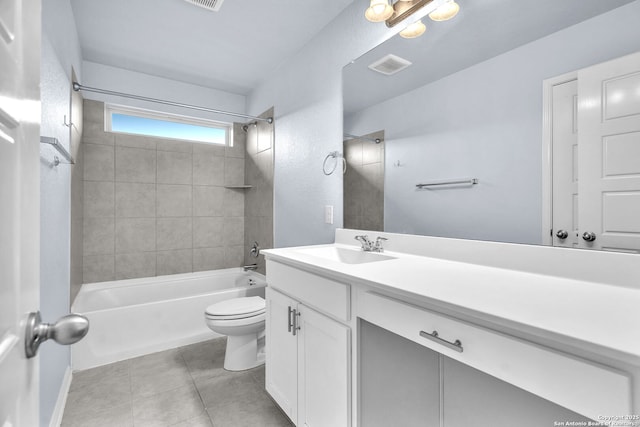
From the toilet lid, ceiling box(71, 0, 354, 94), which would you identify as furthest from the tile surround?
the toilet lid

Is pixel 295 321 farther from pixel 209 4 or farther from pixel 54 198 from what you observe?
pixel 209 4

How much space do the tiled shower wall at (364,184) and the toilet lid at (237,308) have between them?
88 cm

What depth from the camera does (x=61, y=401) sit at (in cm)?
168

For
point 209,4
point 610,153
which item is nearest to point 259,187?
point 209,4

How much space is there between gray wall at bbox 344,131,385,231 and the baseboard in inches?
72.2

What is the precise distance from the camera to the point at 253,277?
3070 mm

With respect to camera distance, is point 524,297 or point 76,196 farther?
point 76,196

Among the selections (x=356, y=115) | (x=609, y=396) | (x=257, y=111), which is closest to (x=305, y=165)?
(x=356, y=115)

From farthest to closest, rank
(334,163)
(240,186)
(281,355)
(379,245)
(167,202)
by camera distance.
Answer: (240,186) < (167,202) < (334,163) < (379,245) < (281,355)

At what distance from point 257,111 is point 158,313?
2140 mm

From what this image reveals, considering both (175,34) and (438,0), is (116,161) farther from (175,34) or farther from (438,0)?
(438,0)

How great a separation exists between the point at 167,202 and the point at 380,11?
8.46ft

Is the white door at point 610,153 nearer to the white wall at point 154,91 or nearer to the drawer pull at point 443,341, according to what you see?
the drawer pull at point 443,341

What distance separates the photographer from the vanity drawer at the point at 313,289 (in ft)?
3.70
